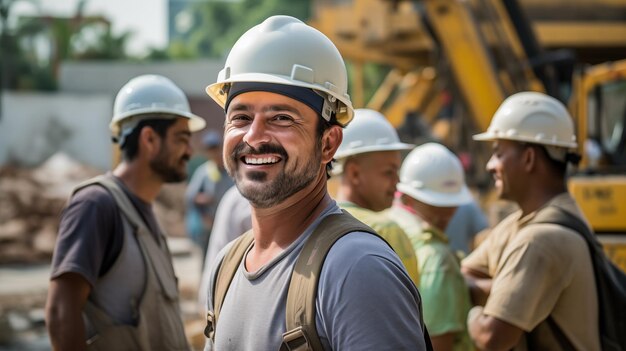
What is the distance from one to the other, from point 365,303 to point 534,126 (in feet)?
7.56

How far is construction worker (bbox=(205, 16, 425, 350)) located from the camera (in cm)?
221

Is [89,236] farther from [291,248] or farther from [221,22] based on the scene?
[221,22]

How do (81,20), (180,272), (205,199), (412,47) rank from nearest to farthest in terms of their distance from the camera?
1. (205,199)
2. (412,47)
3. (180,272)
4. (81,20)

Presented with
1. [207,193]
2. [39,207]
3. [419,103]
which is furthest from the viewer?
[39,207]

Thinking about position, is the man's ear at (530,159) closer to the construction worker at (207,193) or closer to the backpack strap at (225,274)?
the backpack strap at (225,274)

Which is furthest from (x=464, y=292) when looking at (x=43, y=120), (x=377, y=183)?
(x=43, y=120)

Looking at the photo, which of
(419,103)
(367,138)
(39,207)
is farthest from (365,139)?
(39,207)

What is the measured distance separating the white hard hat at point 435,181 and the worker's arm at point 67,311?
192cm

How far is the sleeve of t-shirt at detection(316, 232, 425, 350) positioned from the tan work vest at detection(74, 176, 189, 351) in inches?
73.3

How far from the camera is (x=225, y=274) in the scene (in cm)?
264

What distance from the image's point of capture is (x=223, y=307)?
2.55 m

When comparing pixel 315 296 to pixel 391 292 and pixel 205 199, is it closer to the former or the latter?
pixel 391 292

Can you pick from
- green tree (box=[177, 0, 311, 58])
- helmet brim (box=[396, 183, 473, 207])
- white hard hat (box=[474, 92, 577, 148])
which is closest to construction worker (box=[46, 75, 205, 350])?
helmet brim (box=[396, 183, 473, 207])

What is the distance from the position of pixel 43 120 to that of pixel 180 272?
15601mm
